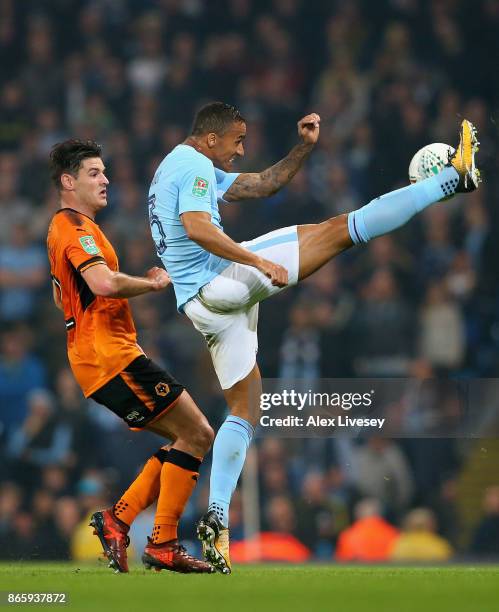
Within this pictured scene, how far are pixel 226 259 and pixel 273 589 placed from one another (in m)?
1.48

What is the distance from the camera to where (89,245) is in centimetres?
582

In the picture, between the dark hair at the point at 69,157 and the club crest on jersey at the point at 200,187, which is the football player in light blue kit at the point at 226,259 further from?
the dark hair at the point at 69,157

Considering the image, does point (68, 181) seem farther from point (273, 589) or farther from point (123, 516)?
point (273, 589)

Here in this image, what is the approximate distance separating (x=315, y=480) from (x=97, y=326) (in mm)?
2997

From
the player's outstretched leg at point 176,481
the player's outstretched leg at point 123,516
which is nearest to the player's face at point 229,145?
the player's outstretched leg at point 176,481

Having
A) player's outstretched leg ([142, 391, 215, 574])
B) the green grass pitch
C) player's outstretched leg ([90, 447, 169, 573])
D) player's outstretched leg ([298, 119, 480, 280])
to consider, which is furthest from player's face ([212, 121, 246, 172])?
the green grass pitch

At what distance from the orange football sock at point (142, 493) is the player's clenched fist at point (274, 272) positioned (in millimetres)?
958

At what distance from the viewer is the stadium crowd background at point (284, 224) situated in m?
8.61

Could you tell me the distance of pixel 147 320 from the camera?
9711 mm

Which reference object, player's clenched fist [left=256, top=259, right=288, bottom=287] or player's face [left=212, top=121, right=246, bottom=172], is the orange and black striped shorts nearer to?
player's clenched fist [left=256, top=259, right=288, bottom=287]

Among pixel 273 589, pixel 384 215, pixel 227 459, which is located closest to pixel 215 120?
pixel 384 215

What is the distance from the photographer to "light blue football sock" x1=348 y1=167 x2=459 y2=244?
6.02 metres

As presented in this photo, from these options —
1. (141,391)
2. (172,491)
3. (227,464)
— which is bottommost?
(172,491)

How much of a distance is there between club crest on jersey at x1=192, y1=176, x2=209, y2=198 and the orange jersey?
0.46 m
